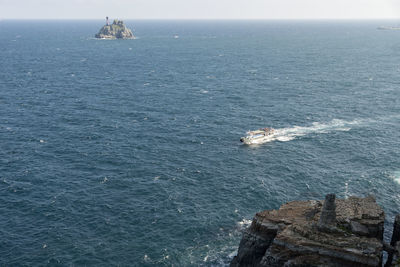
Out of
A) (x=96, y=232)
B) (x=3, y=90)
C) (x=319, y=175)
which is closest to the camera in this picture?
(x=96, y=232)

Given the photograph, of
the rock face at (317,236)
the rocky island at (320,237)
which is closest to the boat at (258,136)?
the rocky island at (320,237)

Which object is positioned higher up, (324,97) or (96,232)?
(324,97)

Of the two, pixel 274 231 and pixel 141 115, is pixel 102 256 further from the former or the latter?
pixel 141 115

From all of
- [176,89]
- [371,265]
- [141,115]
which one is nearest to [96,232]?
[371,265]

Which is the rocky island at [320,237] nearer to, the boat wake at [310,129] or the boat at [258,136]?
the boat at [258,136]

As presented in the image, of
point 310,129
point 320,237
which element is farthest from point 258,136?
point 320,237

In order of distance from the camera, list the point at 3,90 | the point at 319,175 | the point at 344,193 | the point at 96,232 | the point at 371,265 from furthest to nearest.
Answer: the point at 3,90 → the point at 319,175 → the point at 344,193 → the point at 96,232 → the point at 371,265
